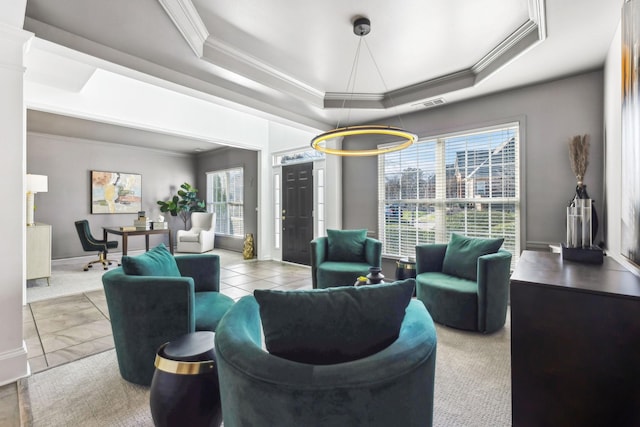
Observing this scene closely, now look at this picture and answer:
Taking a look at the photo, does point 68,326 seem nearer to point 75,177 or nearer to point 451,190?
point 451,190

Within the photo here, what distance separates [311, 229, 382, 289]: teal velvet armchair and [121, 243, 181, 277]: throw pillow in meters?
1.82

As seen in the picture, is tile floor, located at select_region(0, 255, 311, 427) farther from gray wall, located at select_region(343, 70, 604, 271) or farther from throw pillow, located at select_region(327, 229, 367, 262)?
gray wall, located at select_region(343, 70, 604, 271)

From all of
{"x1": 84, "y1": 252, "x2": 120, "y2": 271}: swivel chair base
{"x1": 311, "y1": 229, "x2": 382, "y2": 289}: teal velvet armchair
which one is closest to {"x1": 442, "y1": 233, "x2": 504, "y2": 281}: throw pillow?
{"x1": 311, "y1": 229, "x2": 382, "y2": 289}: teal velvet armchair

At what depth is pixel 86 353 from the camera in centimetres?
250

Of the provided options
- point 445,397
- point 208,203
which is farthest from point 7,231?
point 208,203

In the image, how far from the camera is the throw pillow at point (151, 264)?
80.0 inches

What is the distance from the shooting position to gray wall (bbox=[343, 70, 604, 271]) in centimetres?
314

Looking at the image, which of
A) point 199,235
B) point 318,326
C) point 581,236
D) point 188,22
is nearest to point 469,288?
point 581,236

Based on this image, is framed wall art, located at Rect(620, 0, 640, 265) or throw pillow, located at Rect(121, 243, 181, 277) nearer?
framed wall art, located at Rect(620, 0, 640, 265)

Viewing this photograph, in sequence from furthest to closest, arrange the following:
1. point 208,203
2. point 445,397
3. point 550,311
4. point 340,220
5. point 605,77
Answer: point 208,203 < point 340,220 < point 605,77 < point 445,397 < point 550,311

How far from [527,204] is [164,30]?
4145 mm

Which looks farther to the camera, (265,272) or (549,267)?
(265,272)

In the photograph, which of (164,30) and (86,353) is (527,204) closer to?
(164,30)

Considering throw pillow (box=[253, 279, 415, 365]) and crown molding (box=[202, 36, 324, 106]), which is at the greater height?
crown molding (box=[202, 36, 324, 106])
